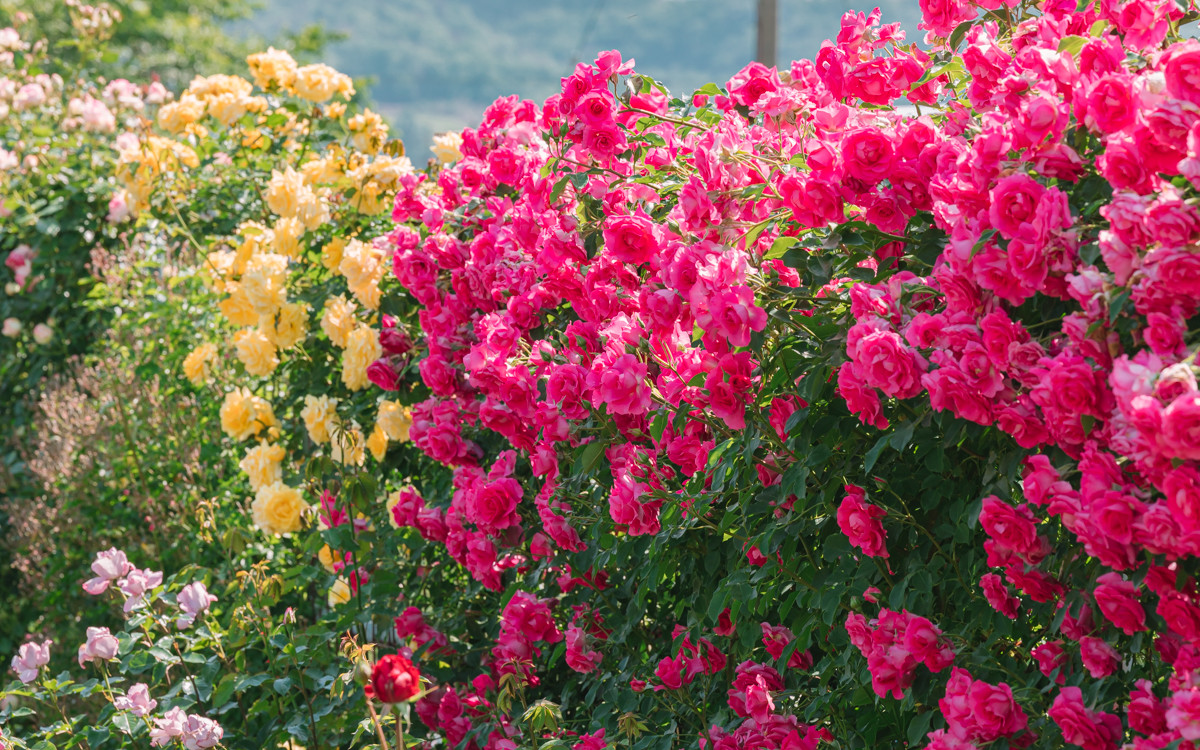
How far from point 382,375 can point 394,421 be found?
0.13m

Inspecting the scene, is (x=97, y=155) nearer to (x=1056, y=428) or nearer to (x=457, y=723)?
(x=457, y=723)

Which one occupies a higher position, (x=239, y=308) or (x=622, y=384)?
(x=239, y=308)

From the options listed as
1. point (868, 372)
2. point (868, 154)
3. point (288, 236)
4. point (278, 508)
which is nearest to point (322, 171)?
point (288, 236)

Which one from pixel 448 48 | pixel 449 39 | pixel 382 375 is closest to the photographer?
pixel 382 375

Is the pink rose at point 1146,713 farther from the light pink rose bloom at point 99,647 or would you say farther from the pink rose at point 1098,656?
the light pink rose bloom at point 99,647

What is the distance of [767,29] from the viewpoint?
6.59 metres

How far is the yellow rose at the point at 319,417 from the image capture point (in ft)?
8.89

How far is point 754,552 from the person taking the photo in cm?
180

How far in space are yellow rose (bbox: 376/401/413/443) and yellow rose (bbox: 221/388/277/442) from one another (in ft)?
1.67

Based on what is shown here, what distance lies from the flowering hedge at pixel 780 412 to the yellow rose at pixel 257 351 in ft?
0.04

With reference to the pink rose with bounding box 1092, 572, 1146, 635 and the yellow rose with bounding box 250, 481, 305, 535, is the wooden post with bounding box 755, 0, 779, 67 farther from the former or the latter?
the pink rose with bounding box 1092, 572, 1146, 635

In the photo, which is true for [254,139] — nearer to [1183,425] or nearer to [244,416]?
[244,416]

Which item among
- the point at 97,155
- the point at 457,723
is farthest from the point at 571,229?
the point at 97,155

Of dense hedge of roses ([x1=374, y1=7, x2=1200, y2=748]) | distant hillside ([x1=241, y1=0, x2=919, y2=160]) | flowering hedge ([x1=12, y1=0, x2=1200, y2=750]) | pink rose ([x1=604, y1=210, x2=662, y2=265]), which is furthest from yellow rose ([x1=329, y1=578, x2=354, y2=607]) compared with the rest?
distant hillside ([x1=241, y1=0, x2=919, y2=160])
